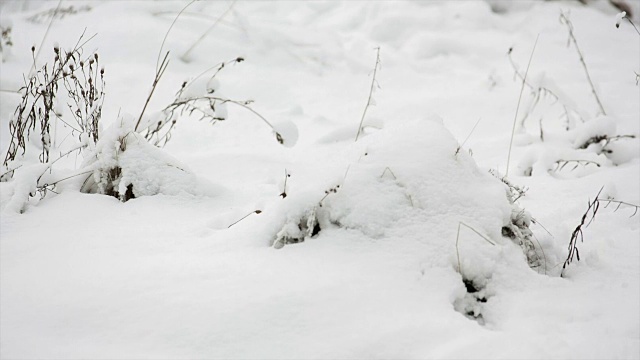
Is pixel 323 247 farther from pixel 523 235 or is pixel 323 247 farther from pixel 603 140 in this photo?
pixel 603 140

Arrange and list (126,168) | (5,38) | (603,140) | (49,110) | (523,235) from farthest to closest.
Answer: (5,38) → (603,140) → (49,110) → (126,168) → (523,235)

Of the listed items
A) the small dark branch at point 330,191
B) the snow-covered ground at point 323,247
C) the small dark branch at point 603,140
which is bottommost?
the snow-covered ground at point 323,247

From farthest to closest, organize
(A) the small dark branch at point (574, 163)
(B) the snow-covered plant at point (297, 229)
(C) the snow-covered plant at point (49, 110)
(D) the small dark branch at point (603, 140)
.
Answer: (D) the small dark branch at point (603, 140), (A) the small dark branch at point (574, 163), (C) the snow-covered plant at point (49, 110), (B) the snow-covered plant at point (297, 229)

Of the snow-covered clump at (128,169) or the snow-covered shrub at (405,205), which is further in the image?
the snow-covered clump at (128,169)

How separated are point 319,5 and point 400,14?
1.07m

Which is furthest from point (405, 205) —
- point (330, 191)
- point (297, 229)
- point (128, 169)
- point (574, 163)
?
point (574, 163)

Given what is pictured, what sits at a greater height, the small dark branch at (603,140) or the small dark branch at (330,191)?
the small dark branch at (603,140)

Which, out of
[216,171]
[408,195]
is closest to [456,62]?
[216,171]

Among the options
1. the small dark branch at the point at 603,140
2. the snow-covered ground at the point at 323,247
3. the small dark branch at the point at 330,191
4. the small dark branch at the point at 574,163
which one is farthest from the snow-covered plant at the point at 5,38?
the small dark branch at the point at 603,140

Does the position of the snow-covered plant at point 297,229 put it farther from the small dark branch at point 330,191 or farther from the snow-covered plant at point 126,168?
the snow-covered plant at point 126,168

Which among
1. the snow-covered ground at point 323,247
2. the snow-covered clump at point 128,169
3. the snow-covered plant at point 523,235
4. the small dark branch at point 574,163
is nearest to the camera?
the snow-covered ground at point 323,247

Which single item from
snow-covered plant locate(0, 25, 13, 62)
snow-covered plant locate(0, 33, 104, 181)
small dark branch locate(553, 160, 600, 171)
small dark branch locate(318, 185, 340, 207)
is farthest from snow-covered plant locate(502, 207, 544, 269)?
snow-covered plant locate(0, 25, 13, 62)

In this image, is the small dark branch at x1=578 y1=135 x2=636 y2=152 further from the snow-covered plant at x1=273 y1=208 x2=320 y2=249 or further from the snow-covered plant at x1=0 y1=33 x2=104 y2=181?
the snow-covered plant at x1=0 y1=33 x2=104 y2=181

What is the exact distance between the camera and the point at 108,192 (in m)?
1.91
